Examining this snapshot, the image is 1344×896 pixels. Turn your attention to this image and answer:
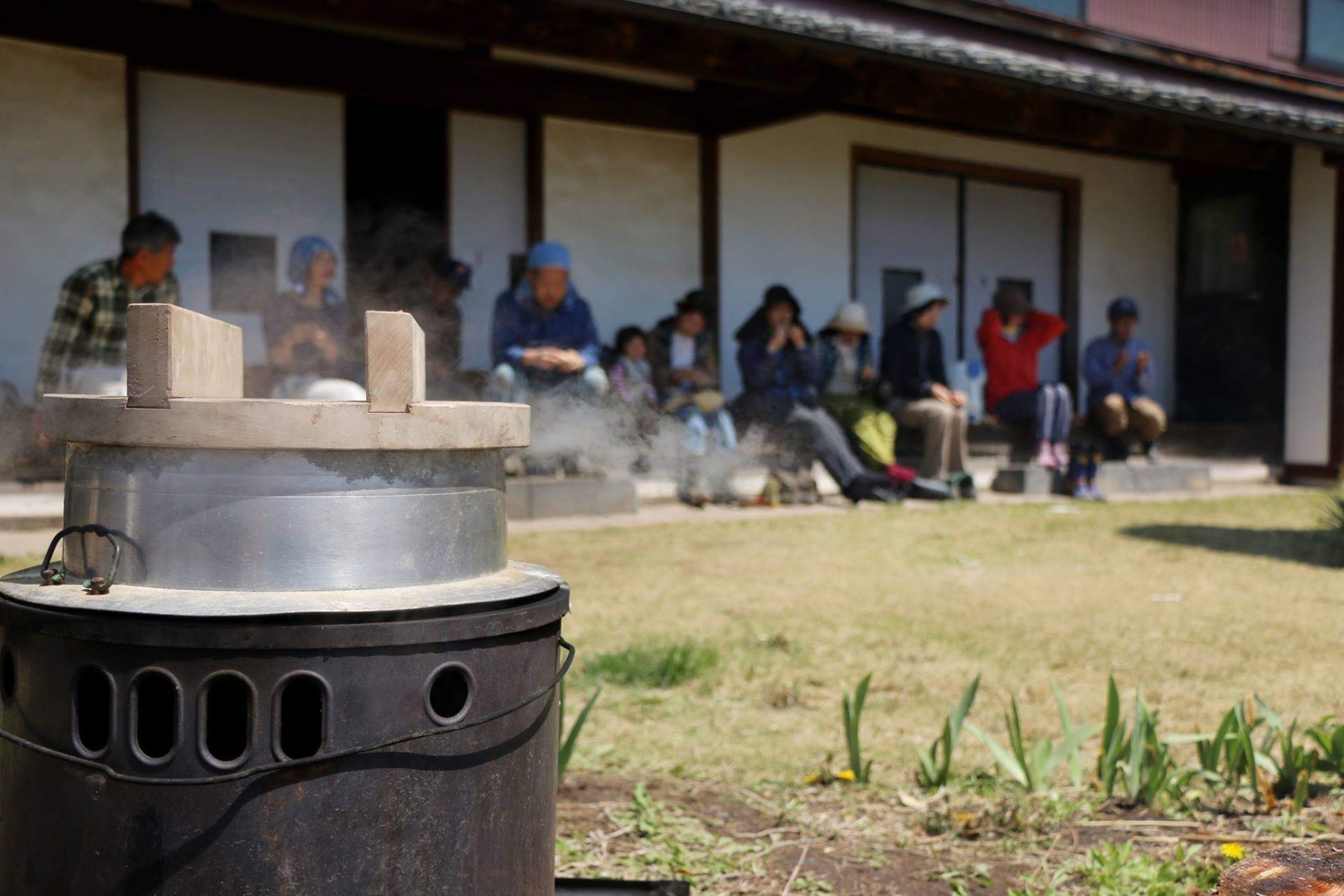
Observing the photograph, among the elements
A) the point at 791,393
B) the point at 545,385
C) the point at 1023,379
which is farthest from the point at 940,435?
the point at 545,385

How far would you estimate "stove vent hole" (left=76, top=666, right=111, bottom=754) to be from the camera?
161 cm

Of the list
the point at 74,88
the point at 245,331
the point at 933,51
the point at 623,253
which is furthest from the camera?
the point at 623,253

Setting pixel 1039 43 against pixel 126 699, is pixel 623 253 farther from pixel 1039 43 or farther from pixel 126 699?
pixel 126 699

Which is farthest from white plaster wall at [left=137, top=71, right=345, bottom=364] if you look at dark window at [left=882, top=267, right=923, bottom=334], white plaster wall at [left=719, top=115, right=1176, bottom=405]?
dark window at [left=882, top=267, right=923, bottom=334]

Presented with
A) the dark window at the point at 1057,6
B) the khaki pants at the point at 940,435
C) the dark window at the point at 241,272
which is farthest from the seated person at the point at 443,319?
the dark window at the point at 1057,6

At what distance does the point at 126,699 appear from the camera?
1.51m

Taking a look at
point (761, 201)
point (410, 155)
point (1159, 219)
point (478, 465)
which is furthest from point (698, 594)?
point (1159, 219)

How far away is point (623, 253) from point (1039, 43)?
5.36 meters

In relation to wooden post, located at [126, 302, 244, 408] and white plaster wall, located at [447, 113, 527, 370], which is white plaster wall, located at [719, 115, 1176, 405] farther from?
wooden post, located at [126, 302, 244, 408]

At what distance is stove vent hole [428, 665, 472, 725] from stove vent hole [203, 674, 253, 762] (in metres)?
0.26

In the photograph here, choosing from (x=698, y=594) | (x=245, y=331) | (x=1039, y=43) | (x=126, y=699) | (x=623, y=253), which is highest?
(x=1039, y=43)

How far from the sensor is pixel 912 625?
4578 mm

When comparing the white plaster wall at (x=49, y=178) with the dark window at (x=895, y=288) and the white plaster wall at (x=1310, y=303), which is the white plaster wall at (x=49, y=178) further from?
the white plaster wall at (x=1310, y=303)

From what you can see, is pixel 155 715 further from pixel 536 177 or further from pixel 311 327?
pixel 536 177
